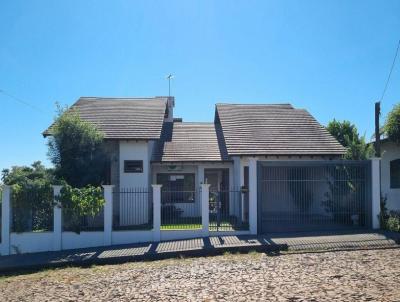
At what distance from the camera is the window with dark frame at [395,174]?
18419 millimetres

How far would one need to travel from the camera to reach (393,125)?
54.3 feet

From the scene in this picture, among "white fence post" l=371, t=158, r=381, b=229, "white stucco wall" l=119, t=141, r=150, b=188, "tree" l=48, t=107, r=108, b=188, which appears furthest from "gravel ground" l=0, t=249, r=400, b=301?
"white stucco wall" l=119, t=141, r=150, b=188

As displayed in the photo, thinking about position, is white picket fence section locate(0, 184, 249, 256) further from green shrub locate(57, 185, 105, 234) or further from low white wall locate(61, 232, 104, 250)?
green shrub locate(57, 185, 105, 234)

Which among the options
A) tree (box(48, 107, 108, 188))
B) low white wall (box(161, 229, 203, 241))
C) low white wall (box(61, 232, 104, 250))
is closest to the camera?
low white wall (box(61, 232, 104, 250))

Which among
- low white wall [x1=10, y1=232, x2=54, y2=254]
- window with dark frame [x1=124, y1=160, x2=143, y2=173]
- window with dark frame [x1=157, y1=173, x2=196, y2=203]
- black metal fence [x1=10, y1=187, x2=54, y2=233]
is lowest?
low white wall [x1=10, y1=232, x2=54, y2=254]

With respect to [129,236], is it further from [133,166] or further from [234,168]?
[234,168]

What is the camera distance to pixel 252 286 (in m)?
8.34

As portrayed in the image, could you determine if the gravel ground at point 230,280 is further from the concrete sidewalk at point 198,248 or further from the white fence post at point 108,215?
the white fence post at point 108,215

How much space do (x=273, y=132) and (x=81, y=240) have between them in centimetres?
1074

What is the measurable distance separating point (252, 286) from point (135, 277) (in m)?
2.95

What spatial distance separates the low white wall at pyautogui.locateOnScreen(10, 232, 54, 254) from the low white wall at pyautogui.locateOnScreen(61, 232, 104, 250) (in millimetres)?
467

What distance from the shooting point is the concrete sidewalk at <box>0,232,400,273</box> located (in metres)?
11.8

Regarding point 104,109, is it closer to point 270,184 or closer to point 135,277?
point 270,184

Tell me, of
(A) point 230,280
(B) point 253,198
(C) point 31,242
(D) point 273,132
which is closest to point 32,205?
(C) point 31,242
